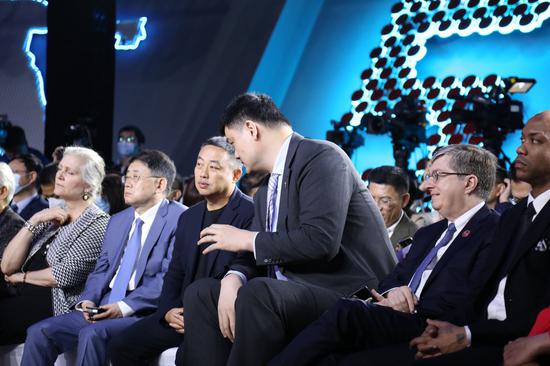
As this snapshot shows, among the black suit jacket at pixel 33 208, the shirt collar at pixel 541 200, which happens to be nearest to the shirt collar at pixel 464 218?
the shirt collar at pixel 541 200

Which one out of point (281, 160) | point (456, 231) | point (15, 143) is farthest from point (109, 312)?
point (15, 143)

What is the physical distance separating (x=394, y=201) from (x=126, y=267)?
1537 mm

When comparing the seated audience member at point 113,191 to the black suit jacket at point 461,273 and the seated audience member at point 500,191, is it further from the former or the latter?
the black suit jacket at point 461,273

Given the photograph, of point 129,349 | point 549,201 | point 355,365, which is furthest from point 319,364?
point 129,349

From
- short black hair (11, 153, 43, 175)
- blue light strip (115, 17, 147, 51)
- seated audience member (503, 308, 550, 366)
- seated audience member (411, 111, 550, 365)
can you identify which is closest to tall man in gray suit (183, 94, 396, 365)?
seated audience member (411, 111, 550, 365)

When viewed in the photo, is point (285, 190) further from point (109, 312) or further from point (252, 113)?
point (109, 312)

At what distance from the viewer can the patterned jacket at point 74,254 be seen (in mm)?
4504

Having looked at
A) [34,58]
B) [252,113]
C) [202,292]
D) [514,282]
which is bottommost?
[202,292]

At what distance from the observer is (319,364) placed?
2.87 m

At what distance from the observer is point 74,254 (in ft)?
14.9

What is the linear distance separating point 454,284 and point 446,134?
17.5ft

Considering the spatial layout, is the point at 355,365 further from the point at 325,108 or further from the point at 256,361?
the point at 325,108

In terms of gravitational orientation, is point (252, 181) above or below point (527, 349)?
above

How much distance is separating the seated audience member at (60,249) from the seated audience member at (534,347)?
2719mm
